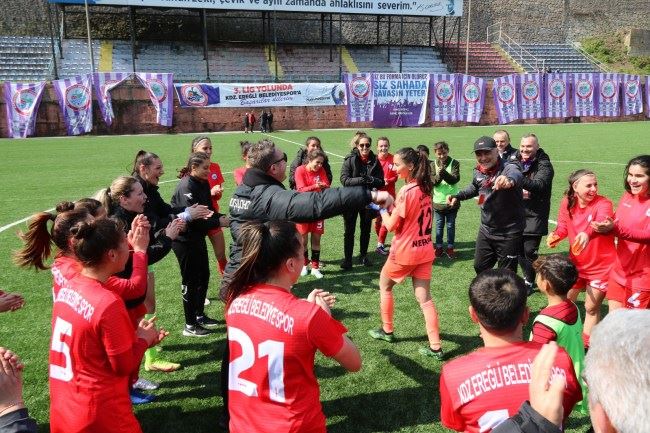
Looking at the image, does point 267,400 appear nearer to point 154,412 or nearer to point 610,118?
point 154,412

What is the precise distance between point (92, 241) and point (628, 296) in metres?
4.23

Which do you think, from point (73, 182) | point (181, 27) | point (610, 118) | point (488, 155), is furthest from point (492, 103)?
point (488, 155)

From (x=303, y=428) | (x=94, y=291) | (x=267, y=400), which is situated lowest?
(x=303, y=428)

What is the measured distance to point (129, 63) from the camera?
35312 millimetres

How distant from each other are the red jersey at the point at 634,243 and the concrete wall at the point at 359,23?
115 ft

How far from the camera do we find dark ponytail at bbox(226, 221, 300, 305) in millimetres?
2400

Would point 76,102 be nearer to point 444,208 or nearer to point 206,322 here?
point 444,208

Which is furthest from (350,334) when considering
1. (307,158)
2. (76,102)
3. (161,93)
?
(76,102)

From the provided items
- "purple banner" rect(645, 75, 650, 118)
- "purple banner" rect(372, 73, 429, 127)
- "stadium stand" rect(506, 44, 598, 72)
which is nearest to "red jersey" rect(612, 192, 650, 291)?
"purple banner" rect(372, 73, 429, 127)

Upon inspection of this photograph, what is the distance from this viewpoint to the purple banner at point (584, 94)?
1390 inches

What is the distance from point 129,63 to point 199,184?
3424cm

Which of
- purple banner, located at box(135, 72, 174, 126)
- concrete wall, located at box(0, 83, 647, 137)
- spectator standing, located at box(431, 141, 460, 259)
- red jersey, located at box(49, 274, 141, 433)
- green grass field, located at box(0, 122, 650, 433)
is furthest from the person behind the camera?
purple banner, located at box(135, 72, 174, 126)

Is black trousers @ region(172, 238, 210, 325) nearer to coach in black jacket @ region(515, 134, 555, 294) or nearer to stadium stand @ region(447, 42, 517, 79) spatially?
coach in black jacket @ region(515, 134, 555, 294)

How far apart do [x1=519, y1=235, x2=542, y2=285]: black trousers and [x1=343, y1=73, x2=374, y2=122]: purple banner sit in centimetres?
2695
